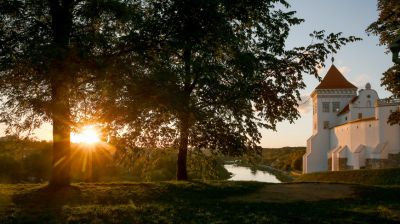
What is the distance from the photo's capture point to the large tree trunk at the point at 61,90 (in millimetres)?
14117

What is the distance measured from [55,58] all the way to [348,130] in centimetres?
4761

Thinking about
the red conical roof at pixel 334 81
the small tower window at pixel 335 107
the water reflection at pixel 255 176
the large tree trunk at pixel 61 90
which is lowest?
the water reflection at pixel 255 176

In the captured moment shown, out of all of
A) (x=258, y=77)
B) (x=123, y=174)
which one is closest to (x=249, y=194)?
(x=258, y=77)

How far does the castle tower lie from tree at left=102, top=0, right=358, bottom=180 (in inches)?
1709

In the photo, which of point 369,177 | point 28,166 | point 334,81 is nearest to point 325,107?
point 334,81

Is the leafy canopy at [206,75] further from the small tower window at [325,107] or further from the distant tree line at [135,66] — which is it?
the small tower window at [325,107]

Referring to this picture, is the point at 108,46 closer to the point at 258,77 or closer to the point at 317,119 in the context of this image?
the point at 258,77

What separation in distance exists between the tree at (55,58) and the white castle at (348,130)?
119 ft

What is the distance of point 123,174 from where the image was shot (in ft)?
170

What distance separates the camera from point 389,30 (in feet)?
86.7

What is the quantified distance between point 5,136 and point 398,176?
28.3 meters

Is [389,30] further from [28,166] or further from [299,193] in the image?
[28,166]

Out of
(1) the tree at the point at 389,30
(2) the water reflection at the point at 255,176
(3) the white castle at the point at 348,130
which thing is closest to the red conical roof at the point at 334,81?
(3) the white castle at the point at 348,130

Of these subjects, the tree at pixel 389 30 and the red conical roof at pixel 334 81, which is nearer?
the tree at pixel 389 30
